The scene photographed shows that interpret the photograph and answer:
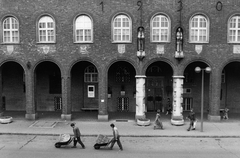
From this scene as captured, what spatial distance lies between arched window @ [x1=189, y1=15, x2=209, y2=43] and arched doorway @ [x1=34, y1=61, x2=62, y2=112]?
40.8 ft


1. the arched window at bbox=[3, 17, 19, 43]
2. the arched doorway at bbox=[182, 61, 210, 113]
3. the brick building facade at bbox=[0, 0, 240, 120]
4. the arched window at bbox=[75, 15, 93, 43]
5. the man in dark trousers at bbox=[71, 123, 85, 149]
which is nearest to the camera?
the man in dark trousers at bbox=[71, 123, 85, 149]

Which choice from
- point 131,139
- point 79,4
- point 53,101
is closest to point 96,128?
point 131,139

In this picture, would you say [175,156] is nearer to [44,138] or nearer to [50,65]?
[44,138]

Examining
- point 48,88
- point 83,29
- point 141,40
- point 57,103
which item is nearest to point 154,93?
point 141,40

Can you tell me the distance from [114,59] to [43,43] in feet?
19.2

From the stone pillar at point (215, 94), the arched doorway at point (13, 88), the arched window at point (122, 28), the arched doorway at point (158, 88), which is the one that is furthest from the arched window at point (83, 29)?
the stone pillar at point (215, 94)

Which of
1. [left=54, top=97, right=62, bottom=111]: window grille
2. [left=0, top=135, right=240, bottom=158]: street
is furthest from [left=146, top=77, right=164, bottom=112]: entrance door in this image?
[left=54, top=97, right=62, bottom=111]: window grille

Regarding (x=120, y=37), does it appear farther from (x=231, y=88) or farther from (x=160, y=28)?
(x=231, y=88)

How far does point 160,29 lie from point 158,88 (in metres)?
5.97

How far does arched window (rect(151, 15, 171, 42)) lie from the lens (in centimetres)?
1653

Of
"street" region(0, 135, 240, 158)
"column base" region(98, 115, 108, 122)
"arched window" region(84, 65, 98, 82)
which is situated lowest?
"street" region(0, 135, 240, 158)

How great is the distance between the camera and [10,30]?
56.5ft

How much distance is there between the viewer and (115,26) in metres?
16.8

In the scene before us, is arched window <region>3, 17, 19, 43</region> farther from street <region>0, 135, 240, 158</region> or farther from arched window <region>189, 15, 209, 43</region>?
arched window <region>189, 15, 209, 43</region>
